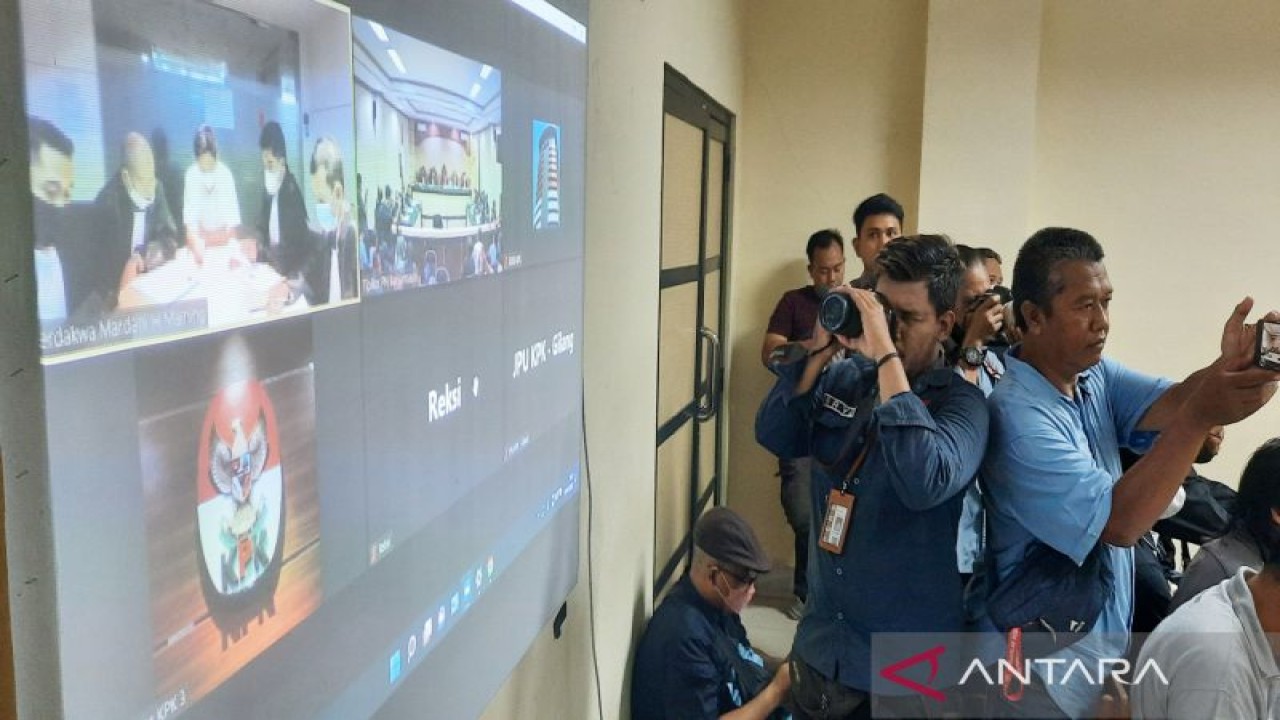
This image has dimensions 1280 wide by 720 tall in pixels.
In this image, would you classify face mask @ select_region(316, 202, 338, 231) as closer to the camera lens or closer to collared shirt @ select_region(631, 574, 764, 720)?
the camera lens

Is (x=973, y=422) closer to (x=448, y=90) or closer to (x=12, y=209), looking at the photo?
(x=448, y=90)

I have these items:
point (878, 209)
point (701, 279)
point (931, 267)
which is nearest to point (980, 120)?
point (878, 209)

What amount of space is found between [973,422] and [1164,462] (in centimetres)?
29

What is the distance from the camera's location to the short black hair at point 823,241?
4137 mm

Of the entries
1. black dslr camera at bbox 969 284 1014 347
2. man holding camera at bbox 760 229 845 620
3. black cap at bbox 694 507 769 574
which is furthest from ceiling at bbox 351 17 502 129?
man holding camera at bbox 760 229 845 620

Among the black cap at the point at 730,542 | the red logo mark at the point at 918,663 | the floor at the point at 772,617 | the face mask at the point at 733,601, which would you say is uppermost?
the red logo mark at the point at 918,663

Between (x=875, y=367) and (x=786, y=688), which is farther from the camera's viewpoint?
(x=786, y=688)

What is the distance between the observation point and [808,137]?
4.44 metres

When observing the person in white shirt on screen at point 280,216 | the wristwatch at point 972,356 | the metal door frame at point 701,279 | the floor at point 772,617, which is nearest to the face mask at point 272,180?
the person in white shirt on screen at point 280,216

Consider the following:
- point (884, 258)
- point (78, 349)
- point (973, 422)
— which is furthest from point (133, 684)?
point (884, 258)

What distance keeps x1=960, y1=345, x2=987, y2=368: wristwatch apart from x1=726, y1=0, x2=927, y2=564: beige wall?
2607 mm

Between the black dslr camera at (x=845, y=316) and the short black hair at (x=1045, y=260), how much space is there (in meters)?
0.22

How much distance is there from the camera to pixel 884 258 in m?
1.74

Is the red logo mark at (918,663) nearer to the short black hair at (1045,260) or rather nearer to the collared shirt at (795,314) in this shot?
the short black hair at (1045,260)
